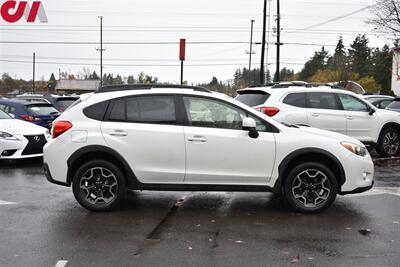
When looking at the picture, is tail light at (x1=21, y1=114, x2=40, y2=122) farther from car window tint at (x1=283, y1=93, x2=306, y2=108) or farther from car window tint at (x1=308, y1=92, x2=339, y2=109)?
car window tint at (x1=308, y1=92, x2=339, y2=109)

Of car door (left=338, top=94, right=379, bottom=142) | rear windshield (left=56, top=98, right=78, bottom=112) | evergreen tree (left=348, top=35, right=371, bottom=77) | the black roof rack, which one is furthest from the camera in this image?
evergreen tree (left=348, top=35, right=371, bottom=77)

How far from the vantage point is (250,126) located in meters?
6.16

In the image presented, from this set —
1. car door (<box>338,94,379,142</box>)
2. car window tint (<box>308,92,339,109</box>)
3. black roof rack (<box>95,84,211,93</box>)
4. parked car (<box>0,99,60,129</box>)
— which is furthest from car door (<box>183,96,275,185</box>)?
parked car (<box>0,99,60,129</box>)

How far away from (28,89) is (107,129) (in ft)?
332

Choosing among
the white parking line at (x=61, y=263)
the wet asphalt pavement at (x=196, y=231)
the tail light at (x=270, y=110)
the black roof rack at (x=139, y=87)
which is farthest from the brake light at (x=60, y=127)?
the tail light at (x=270, y=110)

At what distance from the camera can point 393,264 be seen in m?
4.53

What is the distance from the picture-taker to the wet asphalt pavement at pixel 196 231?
4.66 m

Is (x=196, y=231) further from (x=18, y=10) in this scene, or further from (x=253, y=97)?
(x=18, y=10)

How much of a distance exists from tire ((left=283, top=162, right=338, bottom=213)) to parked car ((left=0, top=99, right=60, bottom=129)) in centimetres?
846

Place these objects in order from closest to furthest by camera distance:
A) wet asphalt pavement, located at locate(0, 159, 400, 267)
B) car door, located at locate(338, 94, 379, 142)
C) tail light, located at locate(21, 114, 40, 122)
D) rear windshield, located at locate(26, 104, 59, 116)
Result: wet asphalt pavement, located at locate(0, 159, 400, 267), car door, located at locate(338, 94, 379, 142), tail light, located at locate(21, 114, 40, 122), rear windshield, located at locate(26, 104, 59, 116)

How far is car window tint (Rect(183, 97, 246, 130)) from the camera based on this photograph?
20.9ft

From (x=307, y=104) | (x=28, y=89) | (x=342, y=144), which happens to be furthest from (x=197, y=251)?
(x=28, y=89)

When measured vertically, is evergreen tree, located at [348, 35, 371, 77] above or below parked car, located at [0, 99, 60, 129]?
above

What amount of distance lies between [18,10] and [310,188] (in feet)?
100
